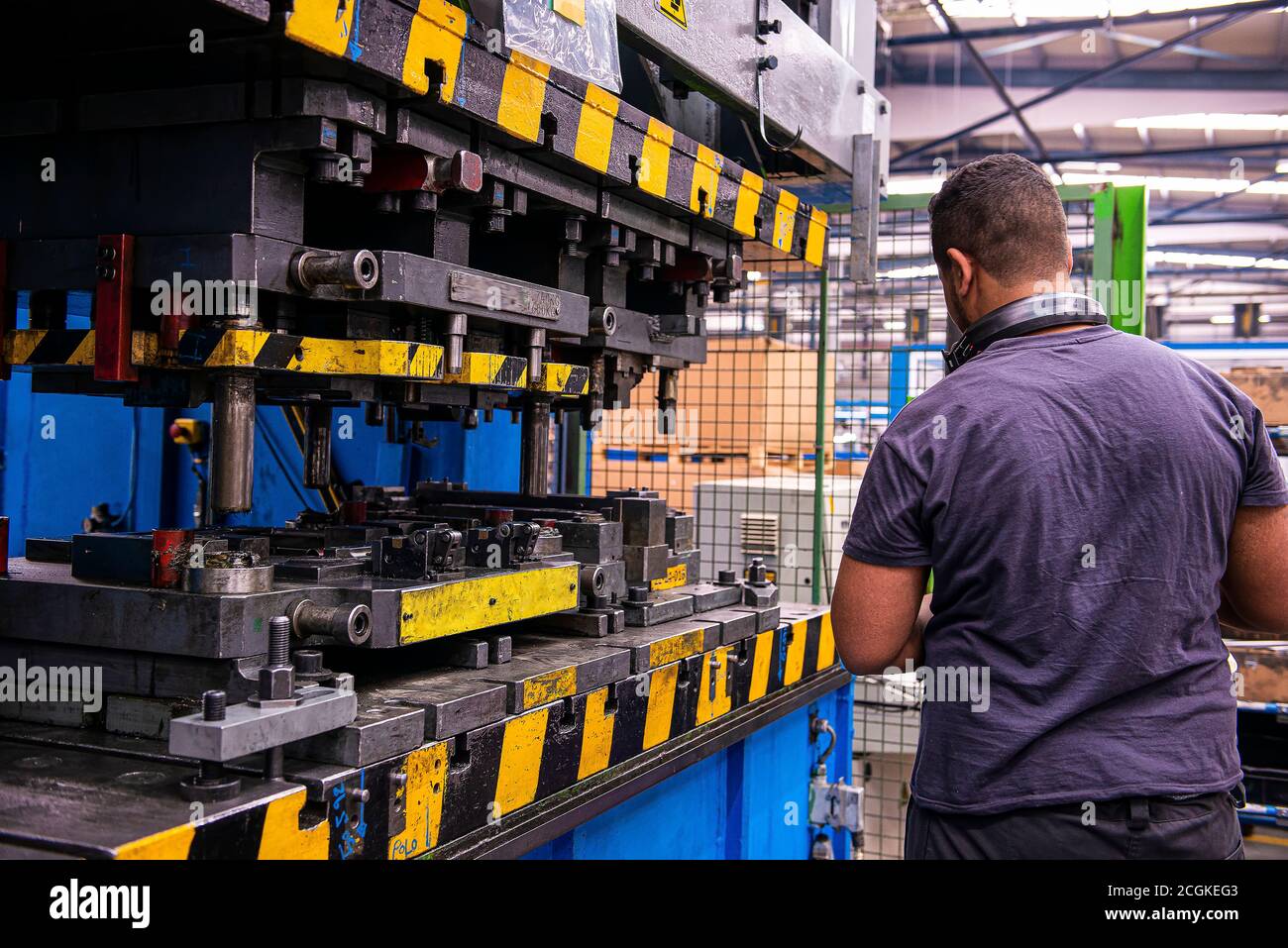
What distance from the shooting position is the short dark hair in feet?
5.76

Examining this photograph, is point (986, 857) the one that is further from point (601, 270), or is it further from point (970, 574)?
point (601, 270)

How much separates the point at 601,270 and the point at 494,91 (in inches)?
31.9

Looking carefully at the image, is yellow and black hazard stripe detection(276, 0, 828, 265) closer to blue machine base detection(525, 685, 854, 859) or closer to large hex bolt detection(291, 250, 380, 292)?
large hex bolt detection(291, 250, 380, 292)

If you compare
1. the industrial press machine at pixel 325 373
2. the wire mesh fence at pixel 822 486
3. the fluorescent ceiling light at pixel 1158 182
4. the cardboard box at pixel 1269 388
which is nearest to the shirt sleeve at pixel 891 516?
the industrial press machine at pixel 325 373

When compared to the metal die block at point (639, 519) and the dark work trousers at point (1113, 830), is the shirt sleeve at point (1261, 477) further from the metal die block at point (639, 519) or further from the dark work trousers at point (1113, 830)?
the metal die block at point (639, 519)

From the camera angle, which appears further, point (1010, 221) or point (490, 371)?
point (490, 371)

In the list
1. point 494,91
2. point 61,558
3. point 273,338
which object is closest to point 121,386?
point 61,558

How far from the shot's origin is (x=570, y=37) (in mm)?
2092

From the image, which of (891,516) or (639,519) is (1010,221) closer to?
(891,516)

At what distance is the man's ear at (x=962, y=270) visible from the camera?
1803 millimetres

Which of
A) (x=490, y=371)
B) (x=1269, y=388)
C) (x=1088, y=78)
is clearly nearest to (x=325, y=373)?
(x=490, y=371)

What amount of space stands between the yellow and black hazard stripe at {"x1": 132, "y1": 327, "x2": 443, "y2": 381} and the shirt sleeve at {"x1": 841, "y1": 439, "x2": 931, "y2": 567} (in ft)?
2.67

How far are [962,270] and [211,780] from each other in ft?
4.30

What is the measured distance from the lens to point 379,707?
1.79 meters
